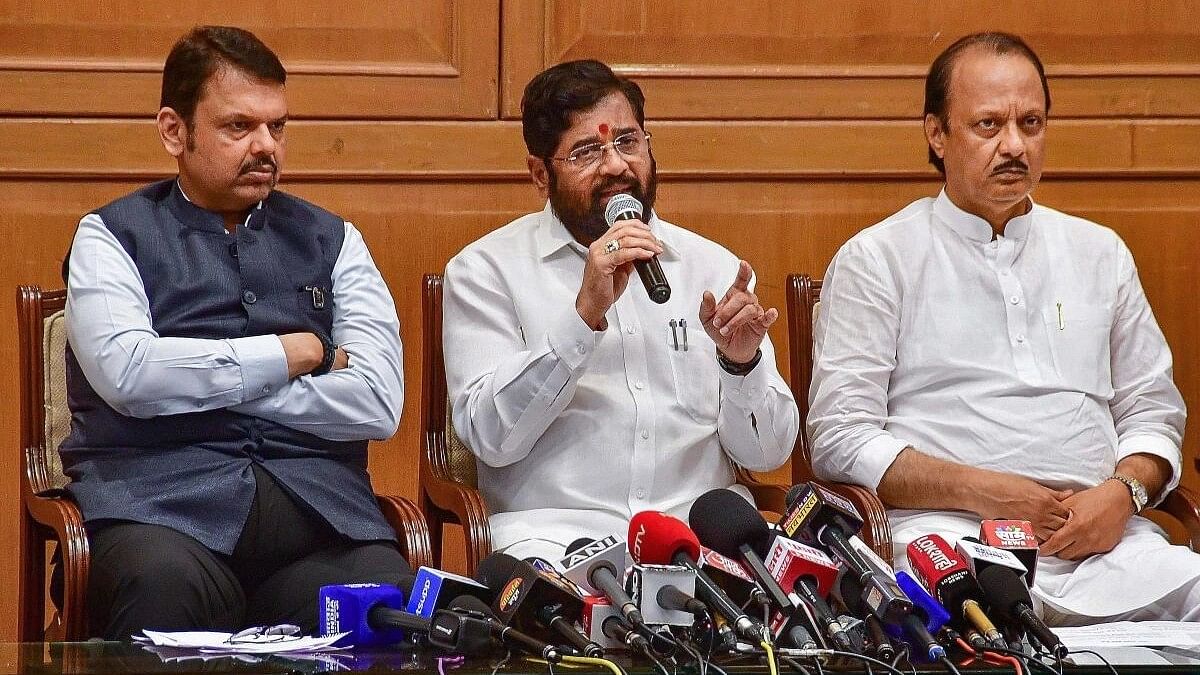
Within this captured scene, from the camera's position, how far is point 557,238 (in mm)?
3367

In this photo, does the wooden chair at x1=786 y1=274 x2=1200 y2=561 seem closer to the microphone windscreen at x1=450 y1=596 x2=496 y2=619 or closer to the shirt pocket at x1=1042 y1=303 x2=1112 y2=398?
the shirt pocket at x1=1042 y1=303 x2=1112 y2=398

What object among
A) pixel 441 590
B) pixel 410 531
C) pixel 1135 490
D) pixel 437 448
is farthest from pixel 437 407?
pixel 1135 490

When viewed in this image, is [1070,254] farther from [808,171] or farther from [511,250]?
[511,250]

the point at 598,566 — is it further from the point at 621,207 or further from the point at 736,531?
the point at 621,207

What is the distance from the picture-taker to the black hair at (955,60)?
11.6 ft

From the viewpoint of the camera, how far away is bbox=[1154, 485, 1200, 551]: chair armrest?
3.30 m

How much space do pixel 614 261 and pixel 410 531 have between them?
0.66 metres

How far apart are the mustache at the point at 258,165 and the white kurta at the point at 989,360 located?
1279mm

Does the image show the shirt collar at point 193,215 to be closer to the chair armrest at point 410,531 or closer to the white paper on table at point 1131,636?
the chair armrest at point 410,531

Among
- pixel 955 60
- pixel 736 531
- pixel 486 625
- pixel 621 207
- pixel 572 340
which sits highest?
pixel 955 60

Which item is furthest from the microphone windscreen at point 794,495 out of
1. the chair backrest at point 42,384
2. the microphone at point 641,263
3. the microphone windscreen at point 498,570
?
the chair backrest at point 42,384

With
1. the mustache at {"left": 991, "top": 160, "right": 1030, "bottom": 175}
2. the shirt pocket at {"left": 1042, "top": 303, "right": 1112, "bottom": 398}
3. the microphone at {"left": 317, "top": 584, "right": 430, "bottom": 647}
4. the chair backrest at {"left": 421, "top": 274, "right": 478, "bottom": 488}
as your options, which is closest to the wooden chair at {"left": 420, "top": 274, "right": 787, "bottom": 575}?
the chair backrest at {"left": 421, "top": 274, "right": 478, "bottom": 488}

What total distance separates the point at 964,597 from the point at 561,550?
1127 mm

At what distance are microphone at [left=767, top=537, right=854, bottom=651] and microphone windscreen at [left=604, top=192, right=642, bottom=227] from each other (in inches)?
45.8
